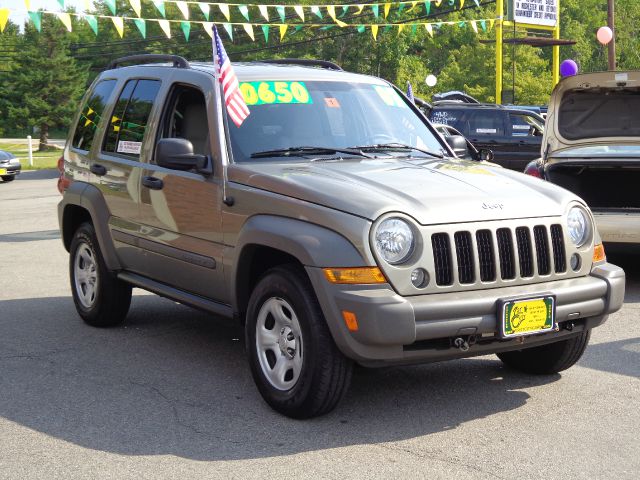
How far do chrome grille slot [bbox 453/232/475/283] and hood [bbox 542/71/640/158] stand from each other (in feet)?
16.4

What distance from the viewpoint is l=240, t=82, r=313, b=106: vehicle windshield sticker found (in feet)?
Result: 20.0

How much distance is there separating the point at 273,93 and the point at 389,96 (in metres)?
0.97

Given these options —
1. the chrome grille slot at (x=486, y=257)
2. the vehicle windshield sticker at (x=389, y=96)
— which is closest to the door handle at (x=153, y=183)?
the vehicle windshield sticker at (x=389, y=96)

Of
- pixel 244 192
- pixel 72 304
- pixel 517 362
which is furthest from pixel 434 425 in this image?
pixel 72 304

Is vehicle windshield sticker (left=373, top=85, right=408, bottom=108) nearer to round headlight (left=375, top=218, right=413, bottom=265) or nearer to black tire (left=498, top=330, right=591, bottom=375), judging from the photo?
black tire (left=498, top=330, right=591, bottom=375)

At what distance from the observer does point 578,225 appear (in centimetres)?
545

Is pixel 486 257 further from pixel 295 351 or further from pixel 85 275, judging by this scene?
pixel 85 275

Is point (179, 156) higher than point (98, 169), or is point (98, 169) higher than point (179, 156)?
point (179, 156)

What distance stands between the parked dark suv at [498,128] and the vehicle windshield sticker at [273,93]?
14634mm

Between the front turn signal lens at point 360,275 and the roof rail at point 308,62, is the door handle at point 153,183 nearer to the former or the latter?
the roof rail at point 308,62

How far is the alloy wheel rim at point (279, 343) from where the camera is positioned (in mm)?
5117

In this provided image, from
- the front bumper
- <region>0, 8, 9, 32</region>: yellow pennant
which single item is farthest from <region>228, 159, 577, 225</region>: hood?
<region>0, 8, 9, 32</region>: yellow pennant

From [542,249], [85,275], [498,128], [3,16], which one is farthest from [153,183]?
[498,128]

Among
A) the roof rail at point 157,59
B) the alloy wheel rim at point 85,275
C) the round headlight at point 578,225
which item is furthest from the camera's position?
the alloy wheel rim at point 85,275
